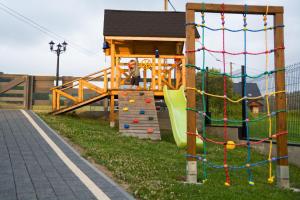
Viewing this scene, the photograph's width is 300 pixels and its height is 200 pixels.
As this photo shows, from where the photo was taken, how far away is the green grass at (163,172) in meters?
5.39

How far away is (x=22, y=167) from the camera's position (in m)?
6.58

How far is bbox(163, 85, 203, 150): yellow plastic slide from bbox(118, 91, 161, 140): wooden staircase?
119cm

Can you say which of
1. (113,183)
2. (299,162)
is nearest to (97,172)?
(113,183)

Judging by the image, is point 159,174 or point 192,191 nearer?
point 192,191

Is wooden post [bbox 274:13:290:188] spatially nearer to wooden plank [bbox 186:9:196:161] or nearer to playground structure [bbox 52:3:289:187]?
playground structure [bbox 52:3:289:187]

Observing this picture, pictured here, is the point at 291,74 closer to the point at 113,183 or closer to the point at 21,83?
the point at 113,183

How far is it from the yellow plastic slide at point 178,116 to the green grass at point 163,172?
0.45 m

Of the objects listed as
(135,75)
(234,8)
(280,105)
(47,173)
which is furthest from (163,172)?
(135,75)

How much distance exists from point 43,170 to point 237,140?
8109mm

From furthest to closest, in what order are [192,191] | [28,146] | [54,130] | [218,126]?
[218,126] < [54,130] < [28,146] < [192,191]

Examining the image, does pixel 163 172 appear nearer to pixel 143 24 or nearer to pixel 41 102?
pixel 143 24

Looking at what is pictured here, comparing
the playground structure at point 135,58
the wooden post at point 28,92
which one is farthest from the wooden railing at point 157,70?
the wooden post at point 28,92

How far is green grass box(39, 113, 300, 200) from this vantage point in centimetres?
539

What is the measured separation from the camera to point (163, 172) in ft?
22.6
